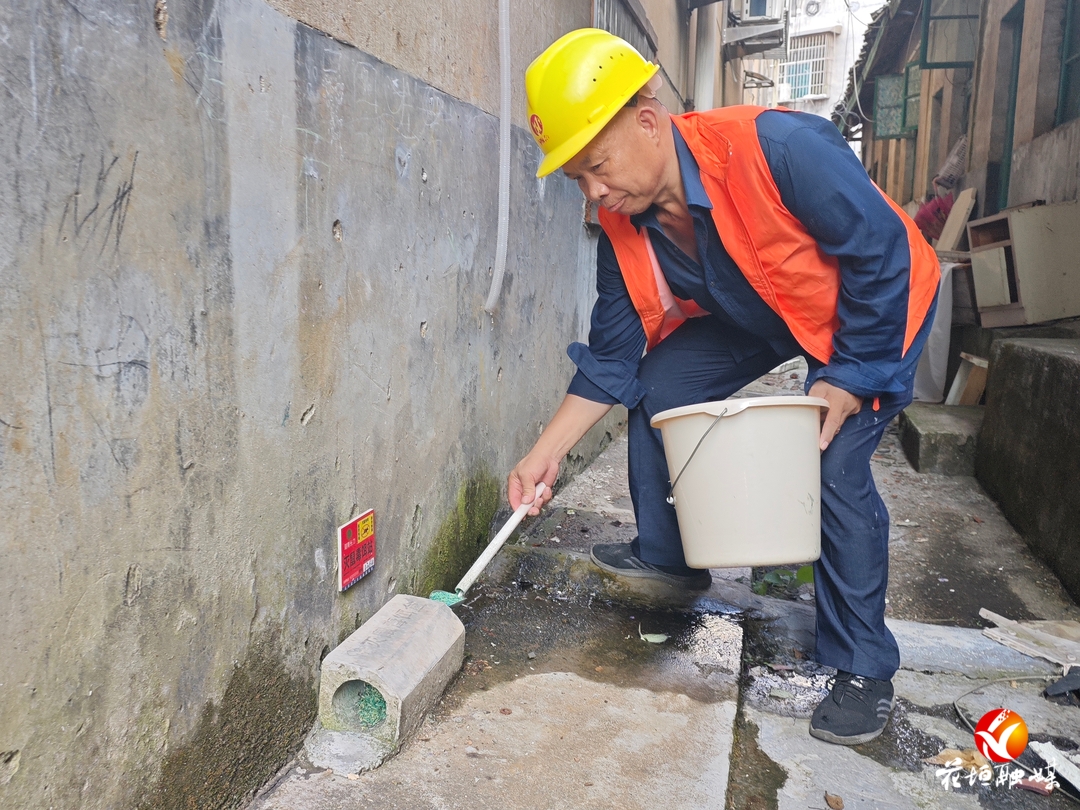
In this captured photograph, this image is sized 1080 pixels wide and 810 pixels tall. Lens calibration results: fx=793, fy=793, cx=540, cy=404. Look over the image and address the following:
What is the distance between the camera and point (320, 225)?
1.66m

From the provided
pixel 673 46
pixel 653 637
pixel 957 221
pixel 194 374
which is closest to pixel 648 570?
pixel 653 637

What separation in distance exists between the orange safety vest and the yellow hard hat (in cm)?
23

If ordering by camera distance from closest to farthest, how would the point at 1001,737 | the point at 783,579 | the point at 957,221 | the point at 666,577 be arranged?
the point at 1001,737 < the point at 666,577 < the point at 783,579 < the point at 957,221

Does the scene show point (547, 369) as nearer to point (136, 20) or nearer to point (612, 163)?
point (612, 163)

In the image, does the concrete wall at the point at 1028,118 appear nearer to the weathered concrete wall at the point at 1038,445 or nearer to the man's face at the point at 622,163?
the weathered concrete wall at the point at 1038,445

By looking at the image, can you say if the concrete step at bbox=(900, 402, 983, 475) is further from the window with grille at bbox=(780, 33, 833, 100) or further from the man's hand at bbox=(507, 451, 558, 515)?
the window with grille at bbox=(780, 33, 833, 100)

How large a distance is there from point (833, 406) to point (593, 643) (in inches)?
37.0

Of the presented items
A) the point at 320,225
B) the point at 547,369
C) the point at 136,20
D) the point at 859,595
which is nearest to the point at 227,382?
the point at 320,225

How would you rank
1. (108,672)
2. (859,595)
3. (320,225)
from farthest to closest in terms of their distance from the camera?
(859,595), (320,225), (108,672)

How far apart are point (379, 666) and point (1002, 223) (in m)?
6.09

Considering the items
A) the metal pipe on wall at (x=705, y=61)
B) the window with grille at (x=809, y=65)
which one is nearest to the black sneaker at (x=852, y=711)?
the metal pipe on wall at (x=705, y=61)

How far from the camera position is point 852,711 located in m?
1.91

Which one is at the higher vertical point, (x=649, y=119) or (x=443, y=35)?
(x=443, y=35)

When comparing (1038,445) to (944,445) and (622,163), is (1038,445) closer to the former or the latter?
(944,445)
